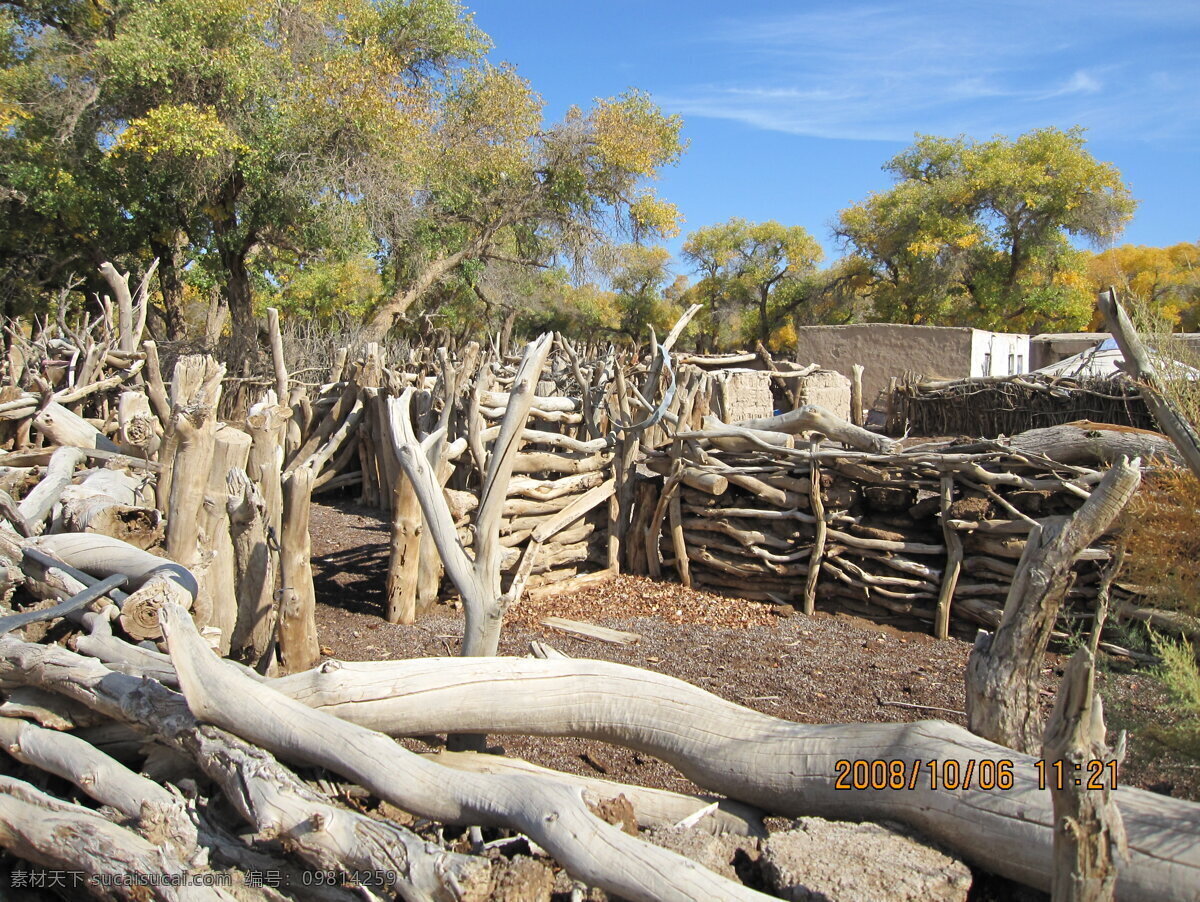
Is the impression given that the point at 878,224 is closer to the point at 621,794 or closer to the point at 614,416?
the point at 614,416

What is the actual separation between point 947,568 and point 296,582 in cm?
413

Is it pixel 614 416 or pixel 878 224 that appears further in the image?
pixel 878 224

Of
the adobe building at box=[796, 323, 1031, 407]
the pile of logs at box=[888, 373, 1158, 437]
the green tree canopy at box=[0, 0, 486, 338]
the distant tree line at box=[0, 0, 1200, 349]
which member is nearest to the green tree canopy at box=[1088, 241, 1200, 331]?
the distant tree line at box=[0, 0, 1200, 349]

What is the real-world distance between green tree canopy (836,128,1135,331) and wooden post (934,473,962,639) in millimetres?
24892

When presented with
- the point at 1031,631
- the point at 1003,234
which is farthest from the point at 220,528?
the point at 1003,234

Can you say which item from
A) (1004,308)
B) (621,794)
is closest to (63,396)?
(621,794)

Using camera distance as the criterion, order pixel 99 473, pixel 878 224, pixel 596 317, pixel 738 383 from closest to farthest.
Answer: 1. pixel 99 473
2. pixel 738 383
3. pixel 878 224
4. pixel 596 317

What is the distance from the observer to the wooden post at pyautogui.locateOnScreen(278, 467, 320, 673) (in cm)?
461

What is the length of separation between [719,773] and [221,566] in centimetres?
277

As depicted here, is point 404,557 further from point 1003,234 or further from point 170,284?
point 1003,234

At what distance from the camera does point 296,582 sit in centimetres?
467

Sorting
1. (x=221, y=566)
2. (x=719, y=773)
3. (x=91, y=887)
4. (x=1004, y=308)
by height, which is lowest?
(x=91, y=887)

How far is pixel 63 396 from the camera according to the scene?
7348 millimetres
